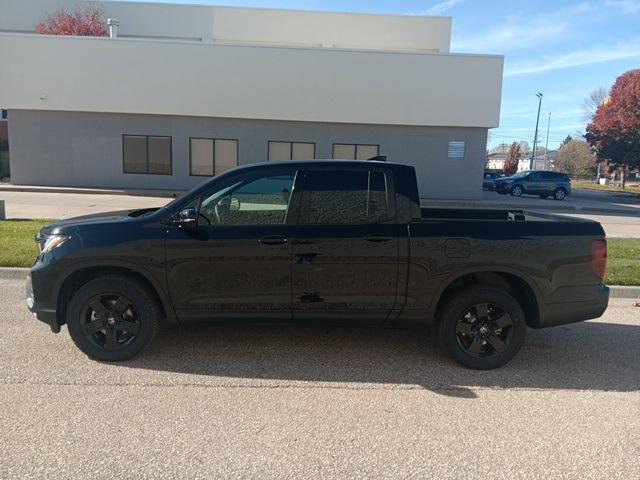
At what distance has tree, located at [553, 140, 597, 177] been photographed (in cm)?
7388

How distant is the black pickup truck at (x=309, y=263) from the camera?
412 cm

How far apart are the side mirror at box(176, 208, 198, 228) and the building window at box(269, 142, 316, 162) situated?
20381mm

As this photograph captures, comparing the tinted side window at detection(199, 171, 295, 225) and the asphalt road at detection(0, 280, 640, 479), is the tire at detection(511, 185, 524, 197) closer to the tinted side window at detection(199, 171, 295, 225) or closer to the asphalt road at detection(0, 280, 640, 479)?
the asphalt road at detection(0, 280, 640, 479)

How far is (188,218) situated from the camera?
4.05 metres

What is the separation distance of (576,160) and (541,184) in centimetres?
5601

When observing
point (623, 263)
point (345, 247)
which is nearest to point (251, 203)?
point (345, 247)

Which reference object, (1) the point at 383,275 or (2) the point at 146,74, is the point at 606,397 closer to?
(1) the point at 383,275

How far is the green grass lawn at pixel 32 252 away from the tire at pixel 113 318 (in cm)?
365

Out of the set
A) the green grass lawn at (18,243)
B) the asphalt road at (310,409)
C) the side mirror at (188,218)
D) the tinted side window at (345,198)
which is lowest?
the asphalt road at (310,409)

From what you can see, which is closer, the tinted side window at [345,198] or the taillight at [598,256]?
the tinted side window at [345,198]

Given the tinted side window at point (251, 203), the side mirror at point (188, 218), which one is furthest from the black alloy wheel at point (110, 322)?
the tinted side window at point (251, 203)

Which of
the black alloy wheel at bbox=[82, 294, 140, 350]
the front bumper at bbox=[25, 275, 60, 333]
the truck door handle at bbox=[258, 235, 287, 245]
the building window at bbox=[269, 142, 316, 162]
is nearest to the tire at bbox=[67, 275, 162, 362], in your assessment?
the black alloy wheel at bbox=[82, 294, 140, 350]

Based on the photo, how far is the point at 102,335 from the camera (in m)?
4.26

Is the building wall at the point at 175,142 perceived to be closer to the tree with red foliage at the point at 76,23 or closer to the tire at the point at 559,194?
the tire at the point at 559,194
